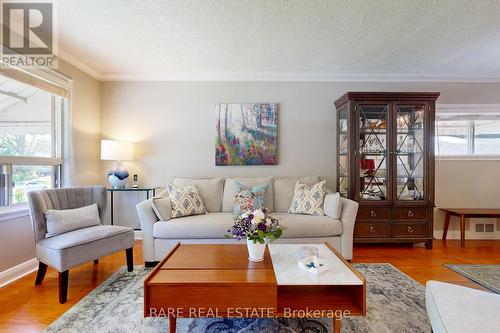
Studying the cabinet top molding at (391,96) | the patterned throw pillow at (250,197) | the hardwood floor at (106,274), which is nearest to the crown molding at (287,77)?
the cabinet top molding at (391,96)

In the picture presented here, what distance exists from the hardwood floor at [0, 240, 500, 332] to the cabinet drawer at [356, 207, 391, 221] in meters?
0.41

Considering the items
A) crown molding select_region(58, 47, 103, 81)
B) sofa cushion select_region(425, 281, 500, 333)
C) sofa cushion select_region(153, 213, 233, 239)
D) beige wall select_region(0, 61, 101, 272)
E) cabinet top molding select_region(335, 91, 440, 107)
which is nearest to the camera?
sofa cushion select_region(425, 281, 500, 333)

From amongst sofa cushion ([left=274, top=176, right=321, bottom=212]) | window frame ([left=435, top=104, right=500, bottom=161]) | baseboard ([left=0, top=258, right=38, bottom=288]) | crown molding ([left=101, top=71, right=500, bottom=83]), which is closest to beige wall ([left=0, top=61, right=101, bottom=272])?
baseboard ([left=0, top=258, right=38, bottom=288])

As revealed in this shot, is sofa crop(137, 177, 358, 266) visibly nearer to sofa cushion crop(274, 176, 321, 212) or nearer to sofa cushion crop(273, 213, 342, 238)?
sofa cushion crop(273, 213, 342, 238)

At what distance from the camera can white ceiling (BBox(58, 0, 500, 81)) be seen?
2047mm

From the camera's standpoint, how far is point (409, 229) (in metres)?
3.10

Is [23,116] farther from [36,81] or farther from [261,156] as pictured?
[261,156]

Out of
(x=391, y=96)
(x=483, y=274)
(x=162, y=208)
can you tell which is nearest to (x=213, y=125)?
(x=162, y=208)

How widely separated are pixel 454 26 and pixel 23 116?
14.4 ft

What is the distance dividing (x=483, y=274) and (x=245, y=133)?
3.07m

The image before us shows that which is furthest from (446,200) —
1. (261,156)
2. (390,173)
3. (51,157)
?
(51,157)

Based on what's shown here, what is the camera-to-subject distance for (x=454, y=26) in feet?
7.50

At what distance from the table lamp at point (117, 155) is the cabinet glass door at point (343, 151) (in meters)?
2.92

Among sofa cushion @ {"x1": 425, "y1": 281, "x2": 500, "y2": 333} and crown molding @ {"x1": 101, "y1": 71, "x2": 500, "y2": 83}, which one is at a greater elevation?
crown molding @ {"x1": 101, "y1": 71, "x2": 500, "y2": 83}
